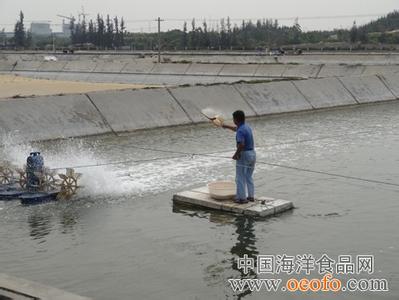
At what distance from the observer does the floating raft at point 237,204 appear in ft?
34.9

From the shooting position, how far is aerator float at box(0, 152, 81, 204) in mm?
11695

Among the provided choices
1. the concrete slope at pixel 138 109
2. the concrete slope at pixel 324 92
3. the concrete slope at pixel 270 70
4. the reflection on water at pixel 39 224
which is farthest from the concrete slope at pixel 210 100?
the concrete slope at pixel 270 70

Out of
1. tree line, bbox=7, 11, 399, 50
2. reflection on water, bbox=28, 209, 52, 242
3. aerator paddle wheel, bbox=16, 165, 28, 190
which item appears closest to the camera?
reflection on water, bbox=28, 209, 52, 242

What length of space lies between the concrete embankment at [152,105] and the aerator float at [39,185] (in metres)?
7.87

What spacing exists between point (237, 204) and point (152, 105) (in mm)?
14005

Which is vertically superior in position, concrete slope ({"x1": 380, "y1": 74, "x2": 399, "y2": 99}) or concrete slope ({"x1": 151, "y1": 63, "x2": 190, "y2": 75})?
concrete slope ({"x1": 151, "y1": 63, "x2": 190, "y2": 75})

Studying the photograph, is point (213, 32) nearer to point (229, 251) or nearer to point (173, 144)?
point (173, 144)

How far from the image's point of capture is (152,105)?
24.4m

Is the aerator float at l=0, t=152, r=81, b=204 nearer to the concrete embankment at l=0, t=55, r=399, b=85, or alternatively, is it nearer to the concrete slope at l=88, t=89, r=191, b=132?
the concrete slope at l=88, t=89, r=191, b=132

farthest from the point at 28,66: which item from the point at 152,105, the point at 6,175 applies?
the point at 6,175

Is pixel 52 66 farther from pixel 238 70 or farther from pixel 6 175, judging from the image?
pixel 6 175

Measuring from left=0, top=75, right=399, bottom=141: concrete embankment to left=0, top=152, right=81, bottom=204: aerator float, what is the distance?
787cm

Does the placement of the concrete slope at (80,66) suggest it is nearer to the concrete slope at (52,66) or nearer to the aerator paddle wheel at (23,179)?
the concrete slope at (52,66)

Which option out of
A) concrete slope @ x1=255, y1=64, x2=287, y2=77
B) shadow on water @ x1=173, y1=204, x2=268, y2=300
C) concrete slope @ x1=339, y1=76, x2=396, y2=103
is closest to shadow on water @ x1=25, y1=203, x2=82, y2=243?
shadow on water @ x1=173, y1=204, x2=268, y2=300
